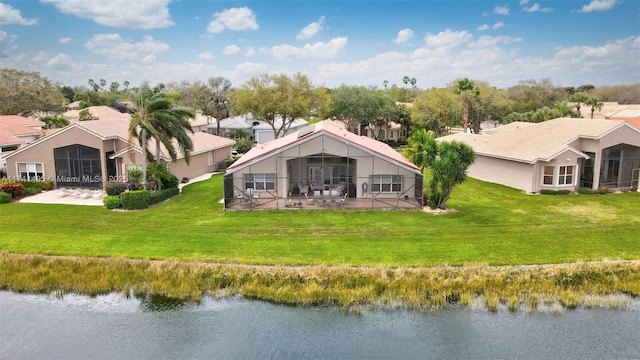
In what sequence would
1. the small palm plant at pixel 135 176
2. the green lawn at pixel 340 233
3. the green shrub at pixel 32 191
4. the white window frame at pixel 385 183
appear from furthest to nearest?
the green shrub at pixel 32 191 < the small palm plant at pixel 135 176 < the white window frame at pixel 385 183 < the green lawn at pixel 340 233

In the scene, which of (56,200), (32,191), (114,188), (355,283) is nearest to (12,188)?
(32,191)

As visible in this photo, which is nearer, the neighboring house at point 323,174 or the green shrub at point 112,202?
the green shrub at point 112,202

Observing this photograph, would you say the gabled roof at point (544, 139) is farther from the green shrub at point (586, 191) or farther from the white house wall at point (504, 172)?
the green shrub at point (586, 191)

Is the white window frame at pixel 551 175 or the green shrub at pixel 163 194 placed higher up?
the white window frame at pixel 551 175

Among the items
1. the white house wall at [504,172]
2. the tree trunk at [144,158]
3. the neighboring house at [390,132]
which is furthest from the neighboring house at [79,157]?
the neighboring house at [390,132]

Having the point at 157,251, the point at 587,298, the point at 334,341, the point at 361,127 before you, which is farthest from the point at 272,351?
the point at 361,127

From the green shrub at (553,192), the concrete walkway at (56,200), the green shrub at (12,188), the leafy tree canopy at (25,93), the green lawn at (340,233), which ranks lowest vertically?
the green lawn at (340,233)

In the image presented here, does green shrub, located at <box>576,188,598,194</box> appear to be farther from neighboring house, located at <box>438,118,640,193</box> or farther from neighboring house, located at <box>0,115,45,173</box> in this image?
neighboring house, located at <box>0,115,45,173</box>

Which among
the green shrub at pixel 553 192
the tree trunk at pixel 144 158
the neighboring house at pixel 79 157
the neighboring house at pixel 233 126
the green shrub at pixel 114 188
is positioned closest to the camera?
the tree trunk at pixel 144 158
